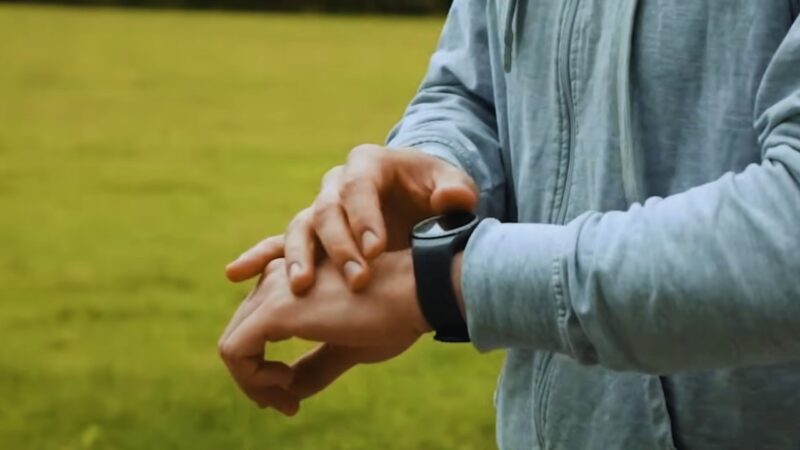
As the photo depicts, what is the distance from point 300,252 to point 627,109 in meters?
0.17

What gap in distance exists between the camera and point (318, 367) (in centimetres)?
69

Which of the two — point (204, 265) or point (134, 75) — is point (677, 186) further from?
point (134, 75)

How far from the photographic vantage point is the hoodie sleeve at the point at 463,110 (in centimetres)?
75

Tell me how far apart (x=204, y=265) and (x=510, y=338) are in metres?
1.70

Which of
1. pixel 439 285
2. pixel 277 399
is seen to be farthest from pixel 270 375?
pixel 439 285

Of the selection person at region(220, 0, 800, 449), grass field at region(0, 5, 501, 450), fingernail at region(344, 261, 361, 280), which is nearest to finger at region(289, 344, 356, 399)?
person at region(220, 0, 800, 449)

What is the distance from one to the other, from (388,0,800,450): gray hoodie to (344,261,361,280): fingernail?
0.17 ft

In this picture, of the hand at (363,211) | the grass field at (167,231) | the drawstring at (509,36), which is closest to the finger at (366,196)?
the hand at (363,211)

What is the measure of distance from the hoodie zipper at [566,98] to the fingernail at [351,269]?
0.50ft

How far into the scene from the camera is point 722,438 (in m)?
0.64

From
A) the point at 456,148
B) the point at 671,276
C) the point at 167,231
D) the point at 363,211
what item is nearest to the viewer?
the point at 671,276

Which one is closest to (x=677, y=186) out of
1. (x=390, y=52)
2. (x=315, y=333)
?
(x=315, y=333)

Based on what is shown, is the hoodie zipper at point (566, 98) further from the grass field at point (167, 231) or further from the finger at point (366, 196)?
the grass field at point (167, 231)

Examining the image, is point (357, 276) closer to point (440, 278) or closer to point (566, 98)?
point (440, 278)
